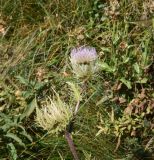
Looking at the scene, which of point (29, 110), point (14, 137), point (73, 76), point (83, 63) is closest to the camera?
point (83, 63)

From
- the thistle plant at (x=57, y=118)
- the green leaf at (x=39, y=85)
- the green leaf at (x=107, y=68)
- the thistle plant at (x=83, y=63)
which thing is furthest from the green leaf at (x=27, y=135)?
the thistle plant at (x=57, y=118)

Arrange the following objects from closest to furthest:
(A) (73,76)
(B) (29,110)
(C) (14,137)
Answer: (A) (73,76) < (C) (14,137) < (B) (29,110)

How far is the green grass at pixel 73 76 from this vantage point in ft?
9.21

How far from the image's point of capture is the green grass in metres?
2.81

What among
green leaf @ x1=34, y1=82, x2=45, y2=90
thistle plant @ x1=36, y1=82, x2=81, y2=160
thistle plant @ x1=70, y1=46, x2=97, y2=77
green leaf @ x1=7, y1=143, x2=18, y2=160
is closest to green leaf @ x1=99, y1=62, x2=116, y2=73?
green leaf @ x1=34, y1=82, x2=45, y2=90

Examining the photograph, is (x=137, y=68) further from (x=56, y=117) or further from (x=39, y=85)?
(x=56, y=117)

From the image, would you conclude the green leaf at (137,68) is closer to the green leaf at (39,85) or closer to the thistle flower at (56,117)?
the green leaf at (39,85)

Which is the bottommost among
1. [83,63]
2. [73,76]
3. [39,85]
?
[39,85]

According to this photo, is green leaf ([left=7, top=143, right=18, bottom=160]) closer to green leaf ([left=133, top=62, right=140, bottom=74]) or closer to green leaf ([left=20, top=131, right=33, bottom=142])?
green leaf ([left=20, top=131, right=33, bottom=142])

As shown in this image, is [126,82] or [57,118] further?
[126,82]

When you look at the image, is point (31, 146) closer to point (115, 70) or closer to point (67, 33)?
point (115, 70)

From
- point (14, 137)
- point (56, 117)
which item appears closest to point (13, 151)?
point (14, 137)

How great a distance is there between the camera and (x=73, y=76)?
8.13 feet

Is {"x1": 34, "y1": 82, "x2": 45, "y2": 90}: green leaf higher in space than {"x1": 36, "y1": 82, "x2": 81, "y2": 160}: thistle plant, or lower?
lower
